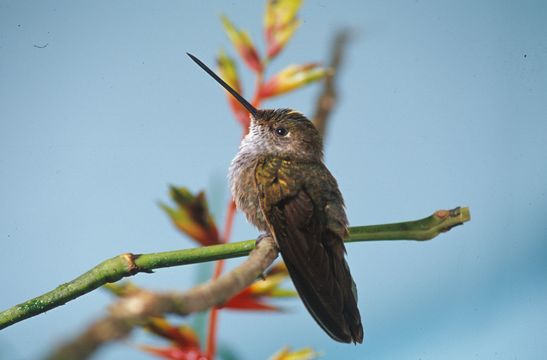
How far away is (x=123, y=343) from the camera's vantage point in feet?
0.66

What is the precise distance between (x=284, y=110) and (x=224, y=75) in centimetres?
13

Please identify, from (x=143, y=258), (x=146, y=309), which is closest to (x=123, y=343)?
(x=146, y=309)

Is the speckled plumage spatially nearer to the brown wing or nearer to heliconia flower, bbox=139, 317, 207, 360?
the brown wing

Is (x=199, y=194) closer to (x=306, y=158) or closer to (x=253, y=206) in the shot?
(x=253, y=206)

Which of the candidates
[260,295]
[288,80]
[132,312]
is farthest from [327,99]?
[132,312]

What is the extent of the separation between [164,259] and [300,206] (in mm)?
326

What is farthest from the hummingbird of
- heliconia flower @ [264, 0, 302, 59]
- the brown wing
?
heliconia flower @ [264, 0, 302, 59]

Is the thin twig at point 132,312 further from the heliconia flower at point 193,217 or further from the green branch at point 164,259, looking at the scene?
the heliconia flower at point 193,217

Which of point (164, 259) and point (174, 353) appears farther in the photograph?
point (174, 353)

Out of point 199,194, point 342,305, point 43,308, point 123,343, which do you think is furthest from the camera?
point 199,194

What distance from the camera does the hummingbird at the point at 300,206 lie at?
76 cm

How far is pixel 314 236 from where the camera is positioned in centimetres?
84

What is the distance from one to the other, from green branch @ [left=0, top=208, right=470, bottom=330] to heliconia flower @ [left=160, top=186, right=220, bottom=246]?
0.25 metres

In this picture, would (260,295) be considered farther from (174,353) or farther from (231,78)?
(231,78)
